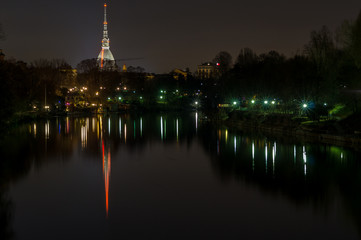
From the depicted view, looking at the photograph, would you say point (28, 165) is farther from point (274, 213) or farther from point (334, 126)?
point (334, 126)

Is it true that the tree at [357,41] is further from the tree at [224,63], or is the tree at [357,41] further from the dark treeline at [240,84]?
the tree at [224,63]

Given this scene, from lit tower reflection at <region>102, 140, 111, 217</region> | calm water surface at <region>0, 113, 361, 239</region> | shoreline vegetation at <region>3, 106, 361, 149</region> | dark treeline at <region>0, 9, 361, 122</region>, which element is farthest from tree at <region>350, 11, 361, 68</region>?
lit tower reflection at <region>102, 140, 111, 217</region>

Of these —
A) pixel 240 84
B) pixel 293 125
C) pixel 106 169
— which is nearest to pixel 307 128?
pixel 293 125

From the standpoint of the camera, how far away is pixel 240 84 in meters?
51.2

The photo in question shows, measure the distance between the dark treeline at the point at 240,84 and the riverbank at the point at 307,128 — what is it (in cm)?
154

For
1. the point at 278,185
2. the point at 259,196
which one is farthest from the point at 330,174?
the point at 259,196

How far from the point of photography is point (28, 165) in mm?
19219

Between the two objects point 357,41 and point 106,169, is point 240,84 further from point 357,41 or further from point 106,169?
point 106,169

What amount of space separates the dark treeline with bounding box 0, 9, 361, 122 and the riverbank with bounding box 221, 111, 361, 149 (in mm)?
1541

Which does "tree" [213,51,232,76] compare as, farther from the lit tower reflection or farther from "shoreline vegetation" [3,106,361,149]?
the lit tower reflection

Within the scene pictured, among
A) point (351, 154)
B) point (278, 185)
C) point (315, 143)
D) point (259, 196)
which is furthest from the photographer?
point (315, 143)

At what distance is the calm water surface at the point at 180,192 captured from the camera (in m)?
10.4

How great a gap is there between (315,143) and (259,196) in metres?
14.0

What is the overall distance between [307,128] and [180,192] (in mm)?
18396
